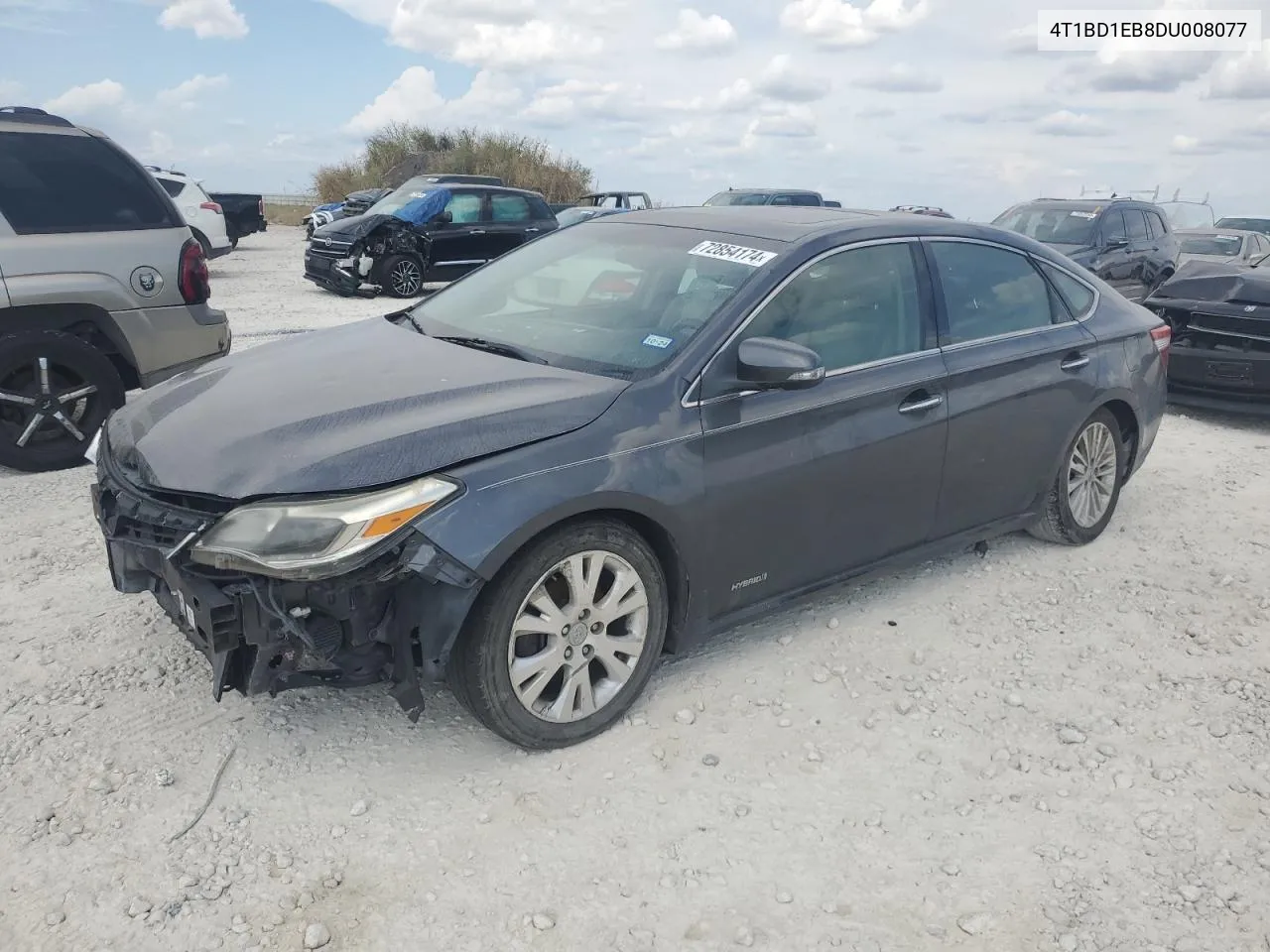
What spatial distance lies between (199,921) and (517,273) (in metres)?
2.72

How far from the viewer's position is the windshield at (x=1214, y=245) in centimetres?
1495

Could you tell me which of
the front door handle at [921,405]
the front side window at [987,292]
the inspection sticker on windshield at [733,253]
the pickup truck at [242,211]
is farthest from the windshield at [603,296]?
the pickup truck at [242,211]

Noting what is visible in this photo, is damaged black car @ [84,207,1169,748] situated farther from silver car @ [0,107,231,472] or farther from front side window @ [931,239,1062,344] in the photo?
silver car @ [0,107,231,472]

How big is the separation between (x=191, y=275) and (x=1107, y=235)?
10523mm

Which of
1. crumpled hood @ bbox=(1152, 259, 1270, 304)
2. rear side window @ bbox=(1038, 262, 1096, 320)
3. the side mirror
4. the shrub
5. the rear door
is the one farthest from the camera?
the shrub

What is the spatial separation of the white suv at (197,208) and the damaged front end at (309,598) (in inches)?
561

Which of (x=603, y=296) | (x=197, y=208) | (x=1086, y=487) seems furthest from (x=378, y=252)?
(x=1086, y=487)

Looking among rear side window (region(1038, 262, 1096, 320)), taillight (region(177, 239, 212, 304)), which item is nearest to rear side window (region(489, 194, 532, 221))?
taillight (region(177, 239, 212, 304))

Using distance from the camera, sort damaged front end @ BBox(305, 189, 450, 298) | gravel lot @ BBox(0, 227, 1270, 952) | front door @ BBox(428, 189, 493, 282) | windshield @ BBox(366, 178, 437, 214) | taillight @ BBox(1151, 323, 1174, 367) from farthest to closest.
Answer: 1. windshield @ BBox(366, 178, 437, 214)
2. front door @ BBox(428, 189, 493, 282)
3. damaged front end @ BBox(305, 189, 450, 298)
4. taillight @ BBox(1151, 323, 1174, 367)
5. gravel lot @ BBox(0, 227, 1270, 952)

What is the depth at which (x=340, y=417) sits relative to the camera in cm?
297

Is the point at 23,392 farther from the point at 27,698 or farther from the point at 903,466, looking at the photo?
the point at 903,466

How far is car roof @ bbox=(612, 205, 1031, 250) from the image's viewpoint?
3803mm

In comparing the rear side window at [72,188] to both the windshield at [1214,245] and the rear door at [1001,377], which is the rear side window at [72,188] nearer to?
the rear door at [1001,377]

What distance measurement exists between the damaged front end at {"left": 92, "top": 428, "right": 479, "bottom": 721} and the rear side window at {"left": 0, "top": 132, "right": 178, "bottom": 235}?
140 inches
